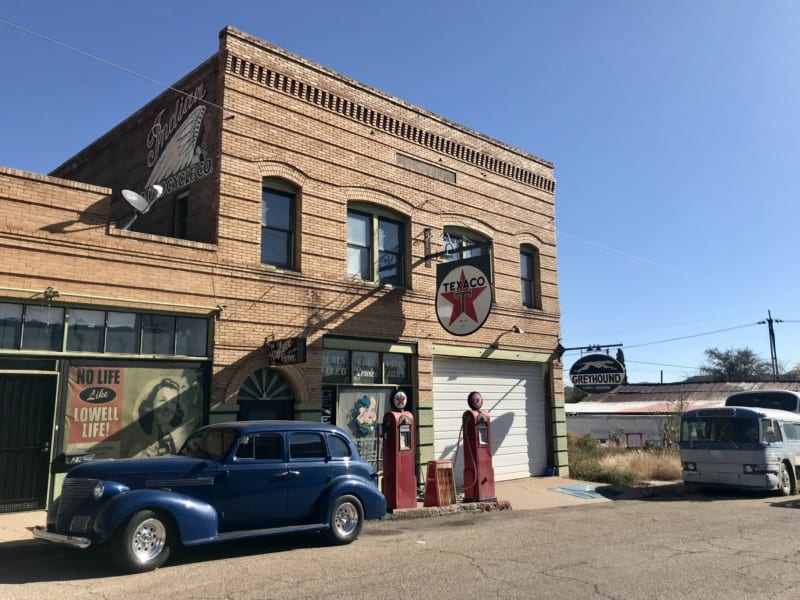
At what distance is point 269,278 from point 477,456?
547 centimetres

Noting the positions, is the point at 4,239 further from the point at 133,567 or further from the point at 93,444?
the point at 133,567

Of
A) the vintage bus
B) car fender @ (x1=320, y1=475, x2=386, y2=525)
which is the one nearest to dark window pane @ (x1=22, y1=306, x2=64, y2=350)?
car fender @ (x1=320, y1=475, x2=386, y2=525)

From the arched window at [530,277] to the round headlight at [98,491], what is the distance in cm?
1400

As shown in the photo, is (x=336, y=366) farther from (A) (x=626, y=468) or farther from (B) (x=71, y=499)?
(A) (x=626, y=468)

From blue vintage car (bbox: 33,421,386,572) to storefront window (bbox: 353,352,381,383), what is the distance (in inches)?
188

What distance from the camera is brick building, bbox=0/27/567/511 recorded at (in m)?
10.4

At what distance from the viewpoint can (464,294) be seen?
1482 cm

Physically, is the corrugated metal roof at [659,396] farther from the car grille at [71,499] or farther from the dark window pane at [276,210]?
the car grille at [71,499]

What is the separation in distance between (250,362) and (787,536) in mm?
9377

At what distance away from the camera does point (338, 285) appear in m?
14.2

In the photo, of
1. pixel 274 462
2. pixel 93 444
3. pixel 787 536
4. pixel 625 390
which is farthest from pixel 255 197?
pixel 625 390

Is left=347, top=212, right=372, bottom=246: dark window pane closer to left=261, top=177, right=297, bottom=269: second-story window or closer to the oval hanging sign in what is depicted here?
left=261, top=177, right=297, bottom=269: second-story window

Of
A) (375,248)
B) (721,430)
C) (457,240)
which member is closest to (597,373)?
(721,430)

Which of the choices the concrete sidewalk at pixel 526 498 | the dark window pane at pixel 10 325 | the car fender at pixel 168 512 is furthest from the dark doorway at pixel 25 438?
the car fender at pixel 168 512
